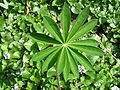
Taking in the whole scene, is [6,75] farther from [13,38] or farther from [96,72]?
[96,72]

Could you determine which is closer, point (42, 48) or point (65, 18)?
point (65, 18)

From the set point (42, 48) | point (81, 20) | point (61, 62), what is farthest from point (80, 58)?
point (42, 48)

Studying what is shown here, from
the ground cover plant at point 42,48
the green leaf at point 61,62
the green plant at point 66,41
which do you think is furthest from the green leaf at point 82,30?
the ground cover plant at point 42,48

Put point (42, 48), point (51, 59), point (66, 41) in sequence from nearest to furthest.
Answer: point (66, 41)
point (51, 59)
point (42, 48)

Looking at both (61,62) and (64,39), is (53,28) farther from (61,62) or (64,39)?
(61,62)

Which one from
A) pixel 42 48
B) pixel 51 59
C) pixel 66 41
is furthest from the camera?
pixel 42 48

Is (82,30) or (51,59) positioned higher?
(82,30)

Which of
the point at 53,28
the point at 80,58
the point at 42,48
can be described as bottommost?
the point at 80,58

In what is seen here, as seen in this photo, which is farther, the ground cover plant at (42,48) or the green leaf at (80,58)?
the ground cover plant at (42,48)

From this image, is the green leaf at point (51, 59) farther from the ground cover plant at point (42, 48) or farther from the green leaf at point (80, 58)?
the ground cover plant at point (42, 48)

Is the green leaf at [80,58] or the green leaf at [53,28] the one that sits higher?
the green leaf at [53,28]

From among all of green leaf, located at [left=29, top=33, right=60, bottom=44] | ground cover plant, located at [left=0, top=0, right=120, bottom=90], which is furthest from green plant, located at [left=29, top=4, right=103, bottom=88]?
ground cover plant, located at [left=0, top=0, right=120, bottom=90]
